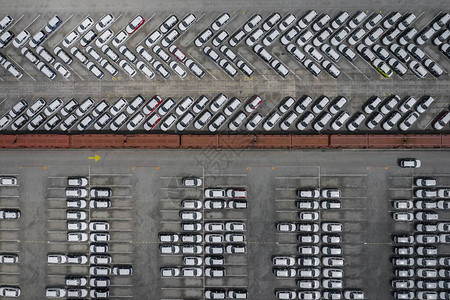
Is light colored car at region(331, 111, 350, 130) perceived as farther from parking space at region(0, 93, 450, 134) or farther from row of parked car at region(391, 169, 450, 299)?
row of parked car at region(391, 169, 450, 299)

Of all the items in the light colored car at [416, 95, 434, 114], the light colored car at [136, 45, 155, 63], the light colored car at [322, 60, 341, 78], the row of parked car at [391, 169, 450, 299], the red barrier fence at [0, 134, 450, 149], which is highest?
the light colored car at [136, 45, 155, 63]

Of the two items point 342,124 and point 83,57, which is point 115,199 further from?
point 342,124

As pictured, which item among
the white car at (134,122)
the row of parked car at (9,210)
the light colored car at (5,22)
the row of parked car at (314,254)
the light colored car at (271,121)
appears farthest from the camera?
the light colored car at (5,22)

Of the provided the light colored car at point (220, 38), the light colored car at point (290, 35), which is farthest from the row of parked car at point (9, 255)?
the light colored car at point (290, 35)

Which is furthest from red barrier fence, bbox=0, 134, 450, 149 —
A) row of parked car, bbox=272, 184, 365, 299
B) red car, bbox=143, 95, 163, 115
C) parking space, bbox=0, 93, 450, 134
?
row of parked car, bbox=272, 184, 365, 299

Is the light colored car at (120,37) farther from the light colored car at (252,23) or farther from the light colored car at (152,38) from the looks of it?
the light colored car at (252,23)

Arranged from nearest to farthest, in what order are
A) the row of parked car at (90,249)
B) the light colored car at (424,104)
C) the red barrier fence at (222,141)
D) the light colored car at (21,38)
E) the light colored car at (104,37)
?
the red barrier fence at (222,141) < the light colored car at (424,104) < the row of parked car at (90,249) < the light colored car at (104,37) < the light colored car at (21,38)

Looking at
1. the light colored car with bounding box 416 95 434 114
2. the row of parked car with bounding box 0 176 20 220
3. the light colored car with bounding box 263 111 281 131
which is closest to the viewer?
the light colored car with bounding box 416 95 434 114
